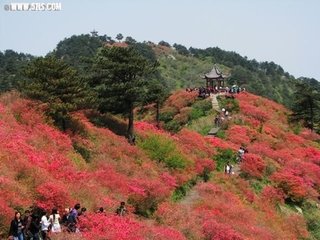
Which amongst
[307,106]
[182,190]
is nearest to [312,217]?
[182,190]

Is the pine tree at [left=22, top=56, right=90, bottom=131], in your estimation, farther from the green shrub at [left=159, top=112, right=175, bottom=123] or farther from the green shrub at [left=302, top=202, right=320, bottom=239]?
the green shrub at [left=159, top=112, right=175, bottom=123]

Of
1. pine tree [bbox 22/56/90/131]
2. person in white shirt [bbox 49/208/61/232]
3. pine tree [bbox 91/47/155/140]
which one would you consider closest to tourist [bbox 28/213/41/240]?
person in white shirt [bbox 49/208/61/232]

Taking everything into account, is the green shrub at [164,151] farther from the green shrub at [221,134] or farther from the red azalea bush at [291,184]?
the green shrub at [221,134]

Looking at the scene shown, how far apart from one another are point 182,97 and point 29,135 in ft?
141

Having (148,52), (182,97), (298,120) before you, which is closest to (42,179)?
(182,97)

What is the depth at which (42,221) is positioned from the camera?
72.5ft

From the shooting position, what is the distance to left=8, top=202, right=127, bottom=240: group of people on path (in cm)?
2041

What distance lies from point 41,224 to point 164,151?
23.3 m

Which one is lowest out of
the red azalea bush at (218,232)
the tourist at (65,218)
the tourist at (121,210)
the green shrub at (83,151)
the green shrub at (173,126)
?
the red azalea bush at (218,232)

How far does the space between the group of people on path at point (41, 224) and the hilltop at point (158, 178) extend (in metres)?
0.76

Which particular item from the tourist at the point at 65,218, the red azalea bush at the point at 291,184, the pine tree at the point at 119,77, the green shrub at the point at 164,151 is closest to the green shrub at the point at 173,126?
the green shrub at the point at 164,151

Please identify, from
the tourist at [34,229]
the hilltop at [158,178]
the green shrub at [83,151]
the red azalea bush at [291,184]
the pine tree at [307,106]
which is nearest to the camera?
the tourist at [34,229]

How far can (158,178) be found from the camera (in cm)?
3897

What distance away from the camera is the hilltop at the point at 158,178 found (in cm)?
2700
